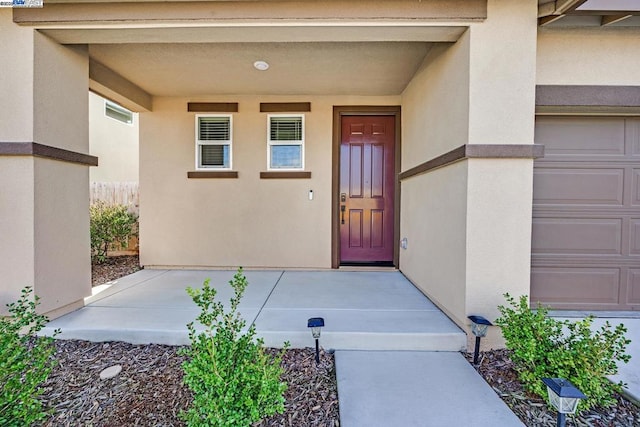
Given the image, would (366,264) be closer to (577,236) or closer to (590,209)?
(577,236)

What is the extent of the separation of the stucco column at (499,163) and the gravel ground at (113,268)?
4.69 m

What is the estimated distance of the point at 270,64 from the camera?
3.86m

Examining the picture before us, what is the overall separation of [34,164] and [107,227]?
10.0 ft

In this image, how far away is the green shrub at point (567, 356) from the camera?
6.31 ft

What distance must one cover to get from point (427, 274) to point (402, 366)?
1455 mm

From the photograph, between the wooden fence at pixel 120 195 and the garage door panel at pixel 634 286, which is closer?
the garage door panel at pixel 634 286

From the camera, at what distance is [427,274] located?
3639 millimetres

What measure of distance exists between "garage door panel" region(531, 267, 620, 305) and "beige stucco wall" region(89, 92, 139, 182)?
974 centimetres

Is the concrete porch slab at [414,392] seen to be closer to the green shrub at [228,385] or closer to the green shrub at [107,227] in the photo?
the green shrub at [228,385]

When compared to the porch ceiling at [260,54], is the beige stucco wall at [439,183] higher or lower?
lower

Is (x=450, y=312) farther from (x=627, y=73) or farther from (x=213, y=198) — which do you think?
(x=213, y=198)

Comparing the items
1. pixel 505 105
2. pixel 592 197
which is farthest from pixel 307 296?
pixel 592 197

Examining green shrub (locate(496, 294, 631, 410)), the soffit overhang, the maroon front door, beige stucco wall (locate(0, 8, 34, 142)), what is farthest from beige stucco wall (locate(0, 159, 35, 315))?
the soffit overhang

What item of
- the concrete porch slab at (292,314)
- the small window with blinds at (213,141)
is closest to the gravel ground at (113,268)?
the concrete porch slab at (292,314)
